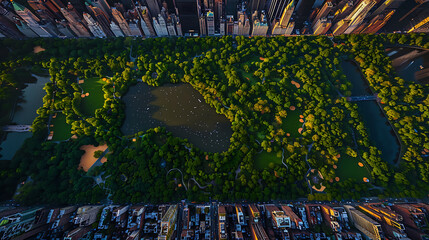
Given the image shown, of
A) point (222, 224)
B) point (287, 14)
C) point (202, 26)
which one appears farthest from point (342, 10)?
point (222, 224)

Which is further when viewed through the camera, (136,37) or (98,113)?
(136,37)

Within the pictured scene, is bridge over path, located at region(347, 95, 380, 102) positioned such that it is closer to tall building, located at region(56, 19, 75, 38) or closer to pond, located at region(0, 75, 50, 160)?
tall building, located at region(56, 19, 75, 38)

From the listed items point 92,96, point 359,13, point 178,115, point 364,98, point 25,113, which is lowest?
point 364,98

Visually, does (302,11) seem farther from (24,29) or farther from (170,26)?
(24,29)

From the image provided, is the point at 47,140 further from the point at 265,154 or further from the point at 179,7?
the point at 265,154

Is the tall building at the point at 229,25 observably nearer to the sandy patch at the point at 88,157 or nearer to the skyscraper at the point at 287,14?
the skyscraper at the point at 287,14

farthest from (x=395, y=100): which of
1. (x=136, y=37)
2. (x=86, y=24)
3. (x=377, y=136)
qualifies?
(x=86, y=24)

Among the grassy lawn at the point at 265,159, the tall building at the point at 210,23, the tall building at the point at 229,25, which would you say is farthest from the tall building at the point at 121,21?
the grassy lawn at the point at 265,159
